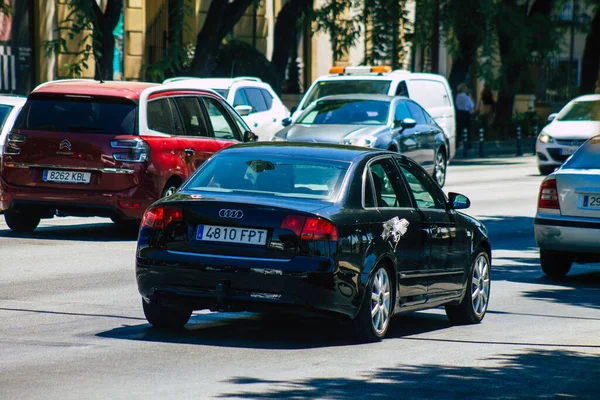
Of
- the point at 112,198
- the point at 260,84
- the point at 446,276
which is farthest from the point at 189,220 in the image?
the point at 260,84

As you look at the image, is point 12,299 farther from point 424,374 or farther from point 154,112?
point 154,112

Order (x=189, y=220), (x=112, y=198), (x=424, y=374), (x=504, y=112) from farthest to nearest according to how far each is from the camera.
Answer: (x=504, y=112), (x=112, y=198), (x=189, y=220), (x=424, y=374)

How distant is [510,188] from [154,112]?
1169cm

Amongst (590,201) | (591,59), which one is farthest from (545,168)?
(591,59)

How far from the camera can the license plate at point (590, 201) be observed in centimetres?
1290

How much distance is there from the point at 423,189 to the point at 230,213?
1.92 m

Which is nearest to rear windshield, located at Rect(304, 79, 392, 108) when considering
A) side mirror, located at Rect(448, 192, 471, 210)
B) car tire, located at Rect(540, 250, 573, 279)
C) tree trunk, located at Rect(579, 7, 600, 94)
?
car tire, located at Rect(540, 250, 573, 279)

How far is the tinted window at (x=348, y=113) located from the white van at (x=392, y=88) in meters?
0.72

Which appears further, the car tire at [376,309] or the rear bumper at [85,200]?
the rear bumper at [85,200]

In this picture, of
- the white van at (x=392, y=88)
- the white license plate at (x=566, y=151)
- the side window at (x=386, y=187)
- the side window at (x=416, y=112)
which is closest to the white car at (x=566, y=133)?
the white license plate at (x=566, y=151)

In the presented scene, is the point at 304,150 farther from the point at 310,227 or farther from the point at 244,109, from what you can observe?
the point at 244,109

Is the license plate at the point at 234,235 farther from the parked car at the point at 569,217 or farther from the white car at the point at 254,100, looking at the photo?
the white car at the point at 254,100

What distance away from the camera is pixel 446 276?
984 cm

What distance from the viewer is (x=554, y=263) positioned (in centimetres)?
1334
